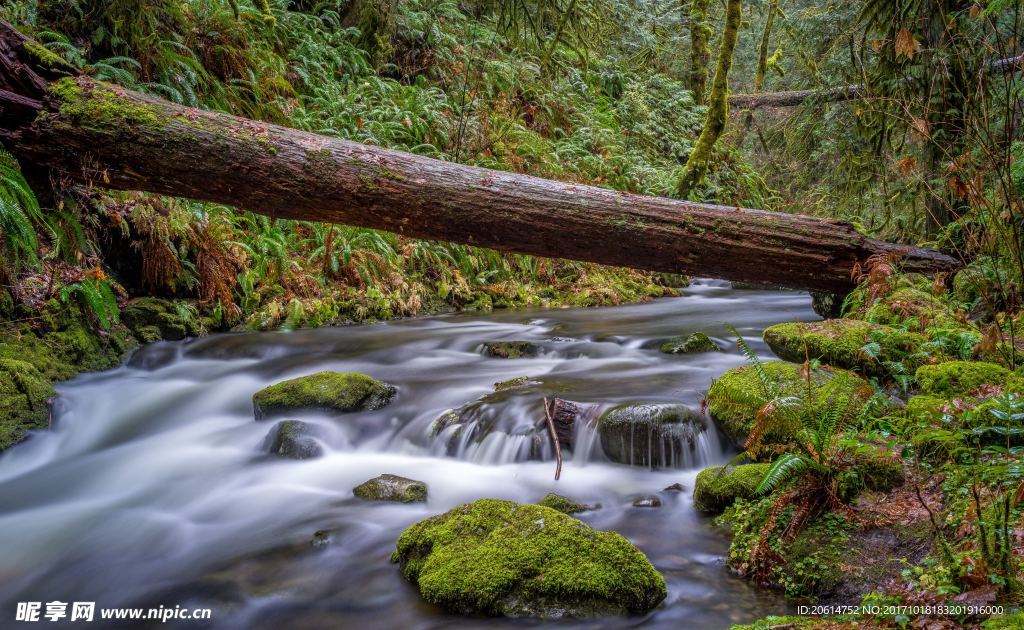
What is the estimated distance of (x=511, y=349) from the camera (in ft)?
24.6

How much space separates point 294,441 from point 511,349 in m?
2.95

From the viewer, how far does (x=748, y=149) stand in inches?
815

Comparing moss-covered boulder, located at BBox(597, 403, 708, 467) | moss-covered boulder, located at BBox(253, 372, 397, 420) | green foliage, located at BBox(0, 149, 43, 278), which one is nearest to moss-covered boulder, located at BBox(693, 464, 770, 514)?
moss-covered boulder, located at BBox(597, 403, 708, 467)

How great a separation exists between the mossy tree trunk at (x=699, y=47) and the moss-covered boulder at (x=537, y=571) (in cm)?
1640

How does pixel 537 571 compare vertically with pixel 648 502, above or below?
above

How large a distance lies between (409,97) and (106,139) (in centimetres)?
867

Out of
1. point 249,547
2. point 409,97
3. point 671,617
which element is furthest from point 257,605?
point 409,97

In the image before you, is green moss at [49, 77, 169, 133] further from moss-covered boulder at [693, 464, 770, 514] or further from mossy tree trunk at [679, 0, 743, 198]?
mossy tree trunk at [679, 0, 743, 198]

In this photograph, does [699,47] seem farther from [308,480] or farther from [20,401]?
[20,401]

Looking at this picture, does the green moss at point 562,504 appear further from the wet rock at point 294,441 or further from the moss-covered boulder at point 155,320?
the moss-covered boulder at point 155,320

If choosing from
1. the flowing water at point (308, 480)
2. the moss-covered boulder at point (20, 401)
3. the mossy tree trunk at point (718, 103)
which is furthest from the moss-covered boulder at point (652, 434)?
the mossy tree trunk at point (718, 103)

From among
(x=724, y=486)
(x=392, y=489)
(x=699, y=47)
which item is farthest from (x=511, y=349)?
(x=699, y=47)

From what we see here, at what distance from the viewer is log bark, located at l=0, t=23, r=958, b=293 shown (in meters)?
4.29

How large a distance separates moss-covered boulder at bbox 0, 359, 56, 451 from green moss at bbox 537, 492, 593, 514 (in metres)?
4.21
